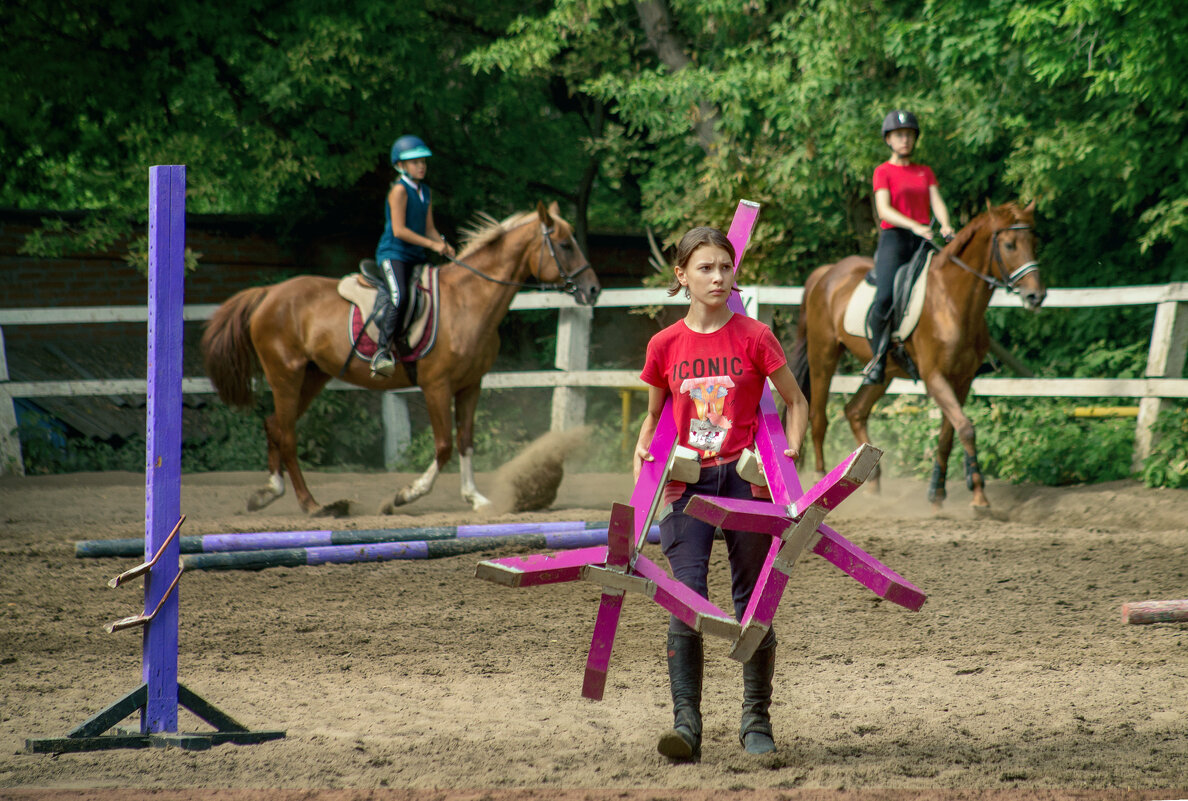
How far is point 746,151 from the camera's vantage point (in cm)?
1166

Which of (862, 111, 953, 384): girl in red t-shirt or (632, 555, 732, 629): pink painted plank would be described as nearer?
(632, 555, 732, 629): pink painted plank

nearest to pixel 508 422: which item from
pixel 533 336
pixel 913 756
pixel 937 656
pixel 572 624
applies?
pixel 533 336

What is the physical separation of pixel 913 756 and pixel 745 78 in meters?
8.51

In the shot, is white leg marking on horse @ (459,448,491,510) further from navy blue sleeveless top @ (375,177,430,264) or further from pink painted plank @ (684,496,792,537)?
pink painted plank @ (684,496,792,537)

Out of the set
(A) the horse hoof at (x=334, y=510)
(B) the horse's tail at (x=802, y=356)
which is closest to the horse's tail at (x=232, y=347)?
(A) the horse hoof at (x=334, y=510)

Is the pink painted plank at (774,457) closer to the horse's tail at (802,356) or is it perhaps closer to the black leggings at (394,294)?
the black leggings at (394,294)

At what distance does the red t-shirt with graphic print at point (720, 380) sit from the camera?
3.28m

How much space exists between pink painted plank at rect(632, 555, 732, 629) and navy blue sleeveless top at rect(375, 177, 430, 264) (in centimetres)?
529

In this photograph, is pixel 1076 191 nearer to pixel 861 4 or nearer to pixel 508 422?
pixel 861 4

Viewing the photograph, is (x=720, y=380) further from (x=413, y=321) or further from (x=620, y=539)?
(x=413, y=321)

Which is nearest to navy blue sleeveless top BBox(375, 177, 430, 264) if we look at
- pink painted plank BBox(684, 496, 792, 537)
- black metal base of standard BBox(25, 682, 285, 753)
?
black metal base of standard BBox(25, 682, 285, 753)

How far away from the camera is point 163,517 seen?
3.53 m

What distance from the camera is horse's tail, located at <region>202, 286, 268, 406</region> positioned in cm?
851

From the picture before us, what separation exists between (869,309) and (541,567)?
5822 millimetres
